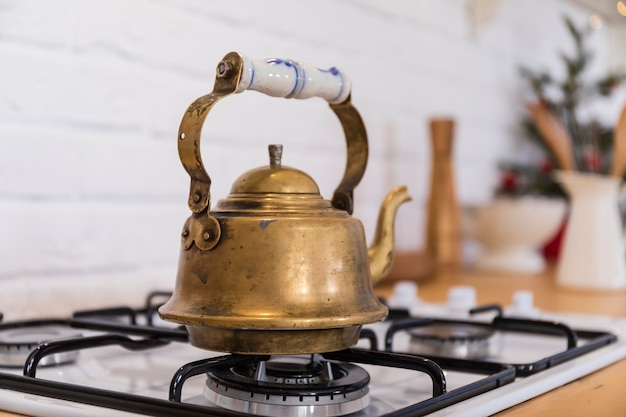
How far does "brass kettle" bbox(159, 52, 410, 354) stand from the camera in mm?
580

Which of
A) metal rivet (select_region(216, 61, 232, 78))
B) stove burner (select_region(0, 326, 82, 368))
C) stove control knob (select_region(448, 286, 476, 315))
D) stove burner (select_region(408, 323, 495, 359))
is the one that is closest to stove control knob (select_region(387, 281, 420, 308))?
stove control knob (select_region(448, 286, 476, 315))

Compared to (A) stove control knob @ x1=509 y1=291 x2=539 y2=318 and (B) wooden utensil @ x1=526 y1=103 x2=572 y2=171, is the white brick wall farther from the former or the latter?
(A) stove control knob @ x1=509 y1=291 x2=539 y2=318

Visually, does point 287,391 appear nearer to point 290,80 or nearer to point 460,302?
point 290,80

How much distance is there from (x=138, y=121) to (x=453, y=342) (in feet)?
1.70

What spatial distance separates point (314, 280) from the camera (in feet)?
1.94

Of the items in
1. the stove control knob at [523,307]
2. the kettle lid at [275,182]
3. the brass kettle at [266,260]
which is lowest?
the stove control knob at [523,307]

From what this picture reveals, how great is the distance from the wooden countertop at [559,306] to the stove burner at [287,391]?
108 mm

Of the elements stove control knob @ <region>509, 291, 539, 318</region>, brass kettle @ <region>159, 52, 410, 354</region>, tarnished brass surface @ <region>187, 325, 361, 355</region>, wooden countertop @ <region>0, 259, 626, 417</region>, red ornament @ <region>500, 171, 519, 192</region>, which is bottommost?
wooden countertop @ <region>0, 259, 626, 417</region>

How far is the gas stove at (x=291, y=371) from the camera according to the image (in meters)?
0.56

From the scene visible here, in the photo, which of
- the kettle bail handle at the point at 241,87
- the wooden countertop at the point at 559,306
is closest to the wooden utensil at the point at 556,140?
the wooden countertop at the point at 559,306

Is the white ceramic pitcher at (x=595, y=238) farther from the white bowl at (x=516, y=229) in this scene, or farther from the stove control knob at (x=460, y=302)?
the stove control knob at (x=460, y=302)

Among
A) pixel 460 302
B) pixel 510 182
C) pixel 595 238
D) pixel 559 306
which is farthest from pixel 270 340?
pixel 510 182

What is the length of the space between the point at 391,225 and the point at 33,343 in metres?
0.33

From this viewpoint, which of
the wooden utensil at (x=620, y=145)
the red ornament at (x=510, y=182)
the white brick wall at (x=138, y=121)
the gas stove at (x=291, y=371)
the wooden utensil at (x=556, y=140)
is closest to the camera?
the gas stove at (x=291, y=371)
